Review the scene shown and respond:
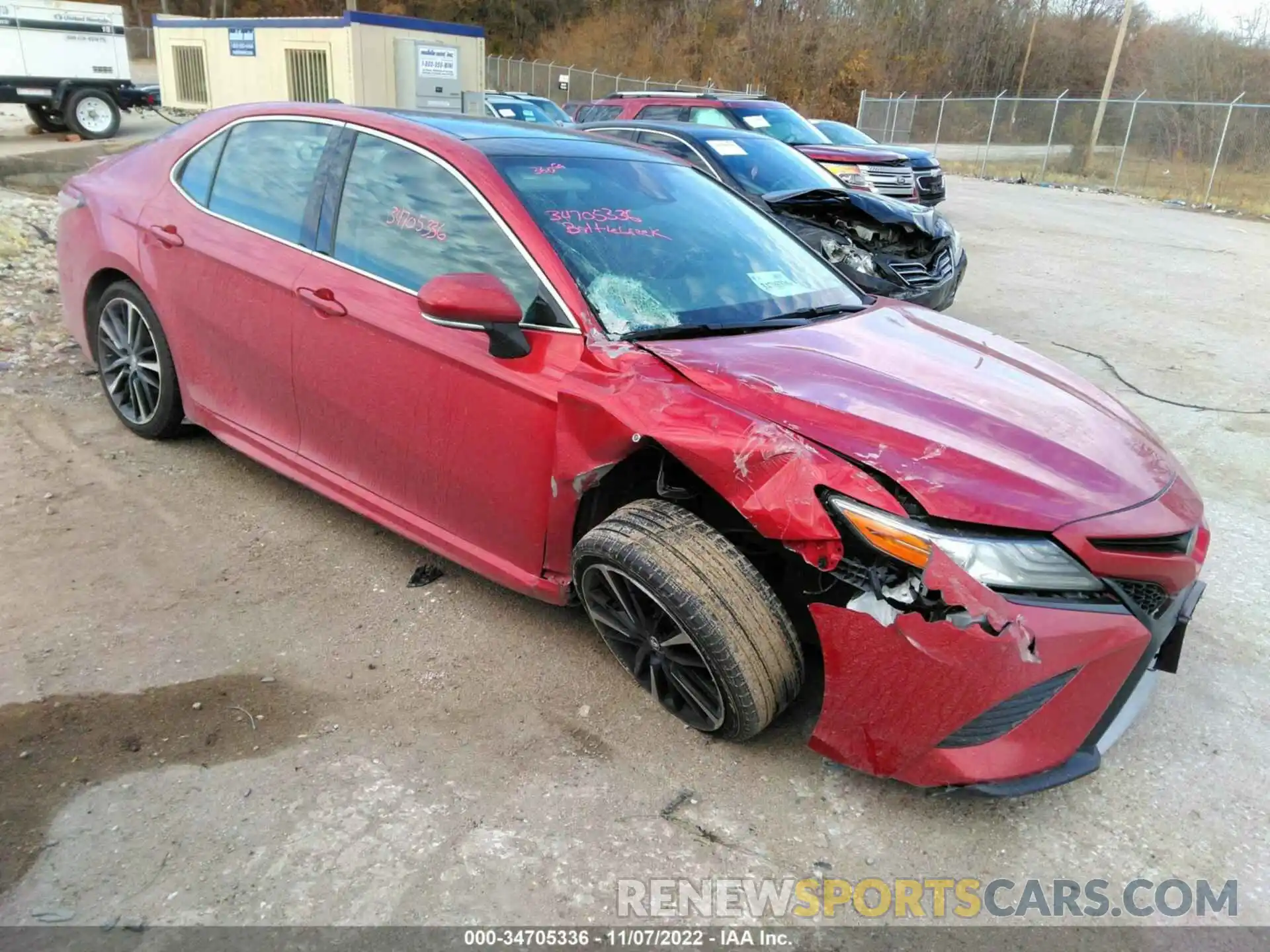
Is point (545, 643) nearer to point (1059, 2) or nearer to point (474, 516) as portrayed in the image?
point (474, 516)

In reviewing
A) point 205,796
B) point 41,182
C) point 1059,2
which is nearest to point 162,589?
point 205,796

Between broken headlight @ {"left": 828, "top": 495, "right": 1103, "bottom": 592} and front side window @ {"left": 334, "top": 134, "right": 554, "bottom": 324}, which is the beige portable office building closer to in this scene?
front side window @ {"left": 334, "top": 134, "right": 554, "bottom": 324}

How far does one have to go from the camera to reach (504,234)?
2883 millimetres

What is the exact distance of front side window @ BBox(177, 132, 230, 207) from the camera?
3.83 meters

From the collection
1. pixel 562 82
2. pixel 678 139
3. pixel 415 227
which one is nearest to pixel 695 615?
pixel 415 227

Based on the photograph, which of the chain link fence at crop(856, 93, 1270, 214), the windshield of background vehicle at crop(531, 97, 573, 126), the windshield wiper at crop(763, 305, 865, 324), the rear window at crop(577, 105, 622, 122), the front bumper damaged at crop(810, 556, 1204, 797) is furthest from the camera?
the chain link fence at crop(856, 93, 1270, 214)

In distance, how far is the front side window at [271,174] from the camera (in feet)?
11.3

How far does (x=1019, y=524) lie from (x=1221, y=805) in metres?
1.12

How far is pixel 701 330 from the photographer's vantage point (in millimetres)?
2834

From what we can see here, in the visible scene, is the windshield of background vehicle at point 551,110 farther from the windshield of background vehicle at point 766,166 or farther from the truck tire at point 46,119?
the truck tire at point 46,119

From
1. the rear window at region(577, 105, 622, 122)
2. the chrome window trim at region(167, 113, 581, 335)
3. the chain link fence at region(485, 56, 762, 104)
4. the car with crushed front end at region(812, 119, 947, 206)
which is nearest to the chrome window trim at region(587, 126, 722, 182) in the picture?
the rear window at region(577, 105, 622, 122)

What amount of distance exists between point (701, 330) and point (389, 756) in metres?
1.55

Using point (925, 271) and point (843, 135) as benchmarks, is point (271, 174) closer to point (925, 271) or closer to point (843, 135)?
point (925, 271)

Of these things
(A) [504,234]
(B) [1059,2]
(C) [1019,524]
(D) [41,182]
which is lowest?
(D) [41,182]
